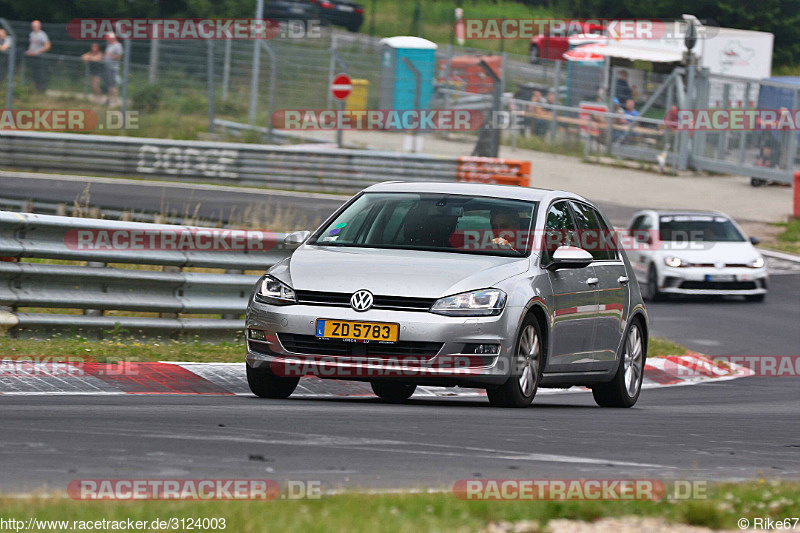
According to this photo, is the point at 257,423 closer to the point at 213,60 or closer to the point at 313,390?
the point at 313,390

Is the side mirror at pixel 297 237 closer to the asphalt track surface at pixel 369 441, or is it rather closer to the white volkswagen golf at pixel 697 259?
the asphalt track surface at pixel 369 441

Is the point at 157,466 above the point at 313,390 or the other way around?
above

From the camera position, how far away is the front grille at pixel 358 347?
8.82m

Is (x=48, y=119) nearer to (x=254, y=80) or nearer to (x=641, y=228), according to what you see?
(x=254, y=80)

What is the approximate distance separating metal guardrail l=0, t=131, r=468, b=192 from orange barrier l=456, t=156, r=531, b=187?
2.27 m

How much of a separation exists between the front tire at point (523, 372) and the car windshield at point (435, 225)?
1.96 ft

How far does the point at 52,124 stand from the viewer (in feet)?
112

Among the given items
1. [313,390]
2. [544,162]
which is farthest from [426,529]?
[544,162]

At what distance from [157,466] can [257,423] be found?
1559 mm

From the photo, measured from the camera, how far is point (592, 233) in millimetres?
10938

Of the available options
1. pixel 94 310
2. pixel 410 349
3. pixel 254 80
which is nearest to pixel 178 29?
pixel 254 80

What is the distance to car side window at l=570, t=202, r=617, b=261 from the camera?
10766 millimetres

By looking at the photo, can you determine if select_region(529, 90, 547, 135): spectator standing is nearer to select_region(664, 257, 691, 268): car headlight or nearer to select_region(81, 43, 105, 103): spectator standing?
select_region(81, 43, 105, 103): spectator standing

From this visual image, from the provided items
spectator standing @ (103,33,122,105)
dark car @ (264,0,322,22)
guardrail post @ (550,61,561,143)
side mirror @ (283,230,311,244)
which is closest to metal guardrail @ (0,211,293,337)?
side mirror @ (283,230,311,244)
